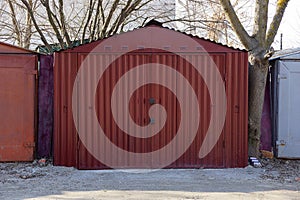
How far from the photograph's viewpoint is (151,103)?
7266 millimetres

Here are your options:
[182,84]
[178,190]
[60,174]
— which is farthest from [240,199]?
[60,174]

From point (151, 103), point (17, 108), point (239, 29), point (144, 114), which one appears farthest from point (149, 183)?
point (239, 29)

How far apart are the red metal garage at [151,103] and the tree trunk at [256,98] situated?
1.65ft

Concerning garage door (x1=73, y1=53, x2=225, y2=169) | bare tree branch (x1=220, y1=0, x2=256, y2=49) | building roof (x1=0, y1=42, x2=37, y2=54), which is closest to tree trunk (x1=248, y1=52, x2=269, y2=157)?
bare tree branch (x1=220, y1=0, x2=256, y2=49)

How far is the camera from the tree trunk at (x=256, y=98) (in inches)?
303

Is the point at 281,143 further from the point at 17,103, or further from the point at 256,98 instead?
the point at 17,103

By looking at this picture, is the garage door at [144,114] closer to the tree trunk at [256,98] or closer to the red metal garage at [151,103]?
the red metal garage at [151,103]

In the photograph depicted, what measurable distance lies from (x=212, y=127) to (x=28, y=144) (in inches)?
131

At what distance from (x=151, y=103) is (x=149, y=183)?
59.0 inches

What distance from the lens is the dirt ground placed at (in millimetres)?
5762

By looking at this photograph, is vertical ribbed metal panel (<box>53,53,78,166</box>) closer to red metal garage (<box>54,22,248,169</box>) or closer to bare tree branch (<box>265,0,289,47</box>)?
red metal garage (<box>54,22,248,169</box>)

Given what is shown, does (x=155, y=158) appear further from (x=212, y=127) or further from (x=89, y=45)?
(x=89, y=45)

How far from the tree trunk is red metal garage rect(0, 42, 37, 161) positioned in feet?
13.0

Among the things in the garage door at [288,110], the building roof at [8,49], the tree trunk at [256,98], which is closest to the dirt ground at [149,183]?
the garage door at [288,110]
